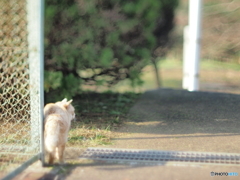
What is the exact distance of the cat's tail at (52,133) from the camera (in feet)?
9.27

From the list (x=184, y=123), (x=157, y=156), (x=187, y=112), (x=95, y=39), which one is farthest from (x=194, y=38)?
(x=157, y=156)

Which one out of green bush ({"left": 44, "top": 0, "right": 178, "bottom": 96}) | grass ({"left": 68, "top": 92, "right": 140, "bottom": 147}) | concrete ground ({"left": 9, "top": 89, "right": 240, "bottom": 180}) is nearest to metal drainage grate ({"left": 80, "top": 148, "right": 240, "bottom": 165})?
concrete ground ({"left": 9, "top": 89, "right": 240, "bottom": 180})

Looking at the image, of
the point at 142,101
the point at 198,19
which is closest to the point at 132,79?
the point at 142,101

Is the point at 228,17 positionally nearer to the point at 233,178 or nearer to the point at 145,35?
the point at 145,35

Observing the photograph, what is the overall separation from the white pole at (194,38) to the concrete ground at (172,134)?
0.85m

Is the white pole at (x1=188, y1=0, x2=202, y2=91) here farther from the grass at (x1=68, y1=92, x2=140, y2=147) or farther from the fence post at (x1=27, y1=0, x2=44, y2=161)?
the fence post at (x1=27, y1=0, x2=44, y2=161)

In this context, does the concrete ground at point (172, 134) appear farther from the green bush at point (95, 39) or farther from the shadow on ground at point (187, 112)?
the green bush at point (95, 39)

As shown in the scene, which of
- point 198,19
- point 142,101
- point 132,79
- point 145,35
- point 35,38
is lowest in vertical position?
point 142,101

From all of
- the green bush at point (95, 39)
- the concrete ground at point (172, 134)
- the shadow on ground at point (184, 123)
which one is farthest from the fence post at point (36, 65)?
the green bush at point (95, 39)

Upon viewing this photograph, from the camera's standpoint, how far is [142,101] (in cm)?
620

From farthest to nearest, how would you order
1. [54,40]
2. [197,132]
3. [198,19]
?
1. [198,19]
2. [54,40]
3. [197,132]

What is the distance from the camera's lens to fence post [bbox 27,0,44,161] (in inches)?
114

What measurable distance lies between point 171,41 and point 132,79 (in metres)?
2.59

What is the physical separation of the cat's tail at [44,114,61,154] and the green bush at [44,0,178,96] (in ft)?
5.77
